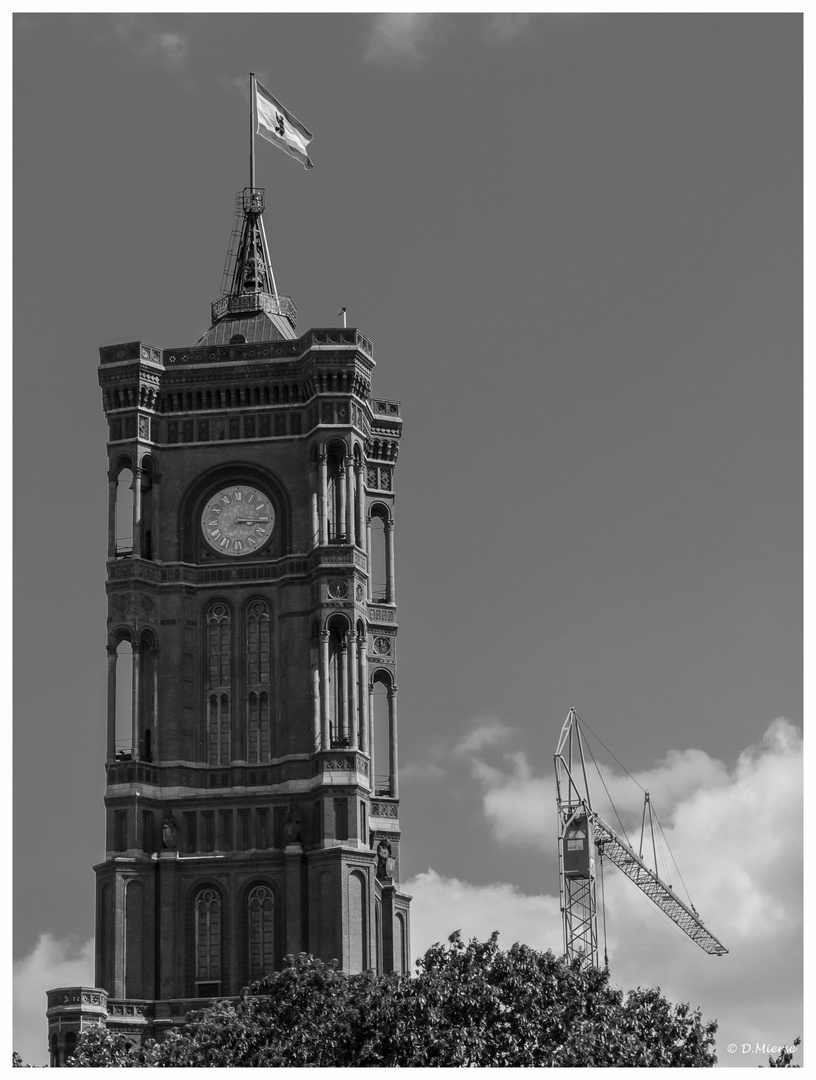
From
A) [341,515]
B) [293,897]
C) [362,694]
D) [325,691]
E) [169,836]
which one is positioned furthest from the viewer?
[341,515]

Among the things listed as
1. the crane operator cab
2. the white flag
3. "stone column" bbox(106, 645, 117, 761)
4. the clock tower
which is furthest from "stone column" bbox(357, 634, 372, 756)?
the crane operator cab

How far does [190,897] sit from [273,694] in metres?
10.7

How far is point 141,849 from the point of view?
129 metres

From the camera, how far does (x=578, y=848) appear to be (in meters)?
169

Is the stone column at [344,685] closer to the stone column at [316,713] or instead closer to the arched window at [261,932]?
the stone column at [316,713]

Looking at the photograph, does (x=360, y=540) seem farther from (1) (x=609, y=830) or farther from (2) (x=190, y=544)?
(1) (x=609, y=830)

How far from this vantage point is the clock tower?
419ft

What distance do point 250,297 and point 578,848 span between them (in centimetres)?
4483

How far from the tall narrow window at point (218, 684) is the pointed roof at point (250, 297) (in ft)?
49.7

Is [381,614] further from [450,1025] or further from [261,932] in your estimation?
[450,1025]

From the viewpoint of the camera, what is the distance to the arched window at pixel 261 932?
128m

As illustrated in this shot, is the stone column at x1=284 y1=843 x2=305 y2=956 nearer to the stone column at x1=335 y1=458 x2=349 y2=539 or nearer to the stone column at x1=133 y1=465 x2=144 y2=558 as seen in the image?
the stone column at x1=335 y1=458 x2=349 y2=539

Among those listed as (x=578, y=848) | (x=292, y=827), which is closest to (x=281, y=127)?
(x=292, y=827)

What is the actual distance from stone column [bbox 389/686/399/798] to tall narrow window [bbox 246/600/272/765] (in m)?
7.22
